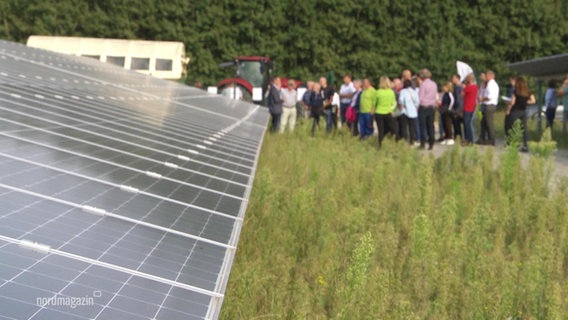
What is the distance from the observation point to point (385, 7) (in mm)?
42094

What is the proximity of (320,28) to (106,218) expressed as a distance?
39.6 m

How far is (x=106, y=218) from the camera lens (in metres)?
3.12

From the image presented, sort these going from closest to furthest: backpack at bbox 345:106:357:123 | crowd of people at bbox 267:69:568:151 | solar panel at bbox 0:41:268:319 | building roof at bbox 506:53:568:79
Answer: solar panel at bbox 0:41:268:319 → crowd of people at bbox 267:69:568:151 → building roof at bbox 506:53:568:79 → backpack at bbox 345:106:357:123

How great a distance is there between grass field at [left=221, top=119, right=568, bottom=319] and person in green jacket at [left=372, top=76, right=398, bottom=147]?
232 inches

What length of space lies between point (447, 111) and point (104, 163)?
13.7 metres

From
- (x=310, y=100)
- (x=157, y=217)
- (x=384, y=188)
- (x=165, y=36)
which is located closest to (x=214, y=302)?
(x=157, y=217)

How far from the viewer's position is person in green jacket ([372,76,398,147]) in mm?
15242

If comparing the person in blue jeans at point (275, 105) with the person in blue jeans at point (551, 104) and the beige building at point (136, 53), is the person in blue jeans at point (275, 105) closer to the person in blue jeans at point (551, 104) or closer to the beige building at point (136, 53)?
the person in blue jeans at point (551, 104)

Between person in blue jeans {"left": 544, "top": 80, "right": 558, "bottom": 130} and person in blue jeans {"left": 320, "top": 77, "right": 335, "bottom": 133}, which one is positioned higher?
person in blue jeans {"left": 544, "top": 80, "right": 558, "bottom": 130}

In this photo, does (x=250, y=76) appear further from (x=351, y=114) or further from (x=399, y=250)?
(x=399, y=250)

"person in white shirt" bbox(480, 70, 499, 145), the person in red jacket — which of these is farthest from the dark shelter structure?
the person in red jacket

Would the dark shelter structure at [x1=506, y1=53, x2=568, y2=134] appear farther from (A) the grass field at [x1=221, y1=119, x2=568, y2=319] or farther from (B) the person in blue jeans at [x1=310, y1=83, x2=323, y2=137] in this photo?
(A) the grass field at [x1=221, y1=119, x2=568, y2=319]

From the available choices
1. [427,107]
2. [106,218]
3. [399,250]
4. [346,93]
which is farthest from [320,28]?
[106,218]

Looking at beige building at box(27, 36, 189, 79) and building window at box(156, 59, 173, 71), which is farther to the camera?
building window at box(156, 59, 173, 71)
